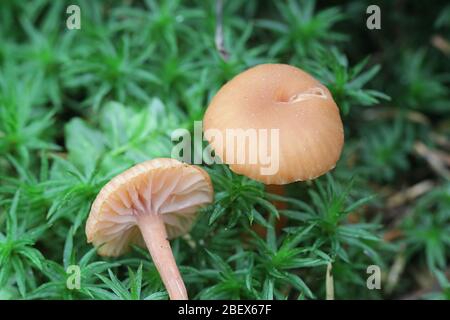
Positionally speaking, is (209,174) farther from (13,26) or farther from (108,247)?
(13,26)

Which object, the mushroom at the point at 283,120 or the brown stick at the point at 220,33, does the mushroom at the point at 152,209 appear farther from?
the brown stick at the point at 220,33

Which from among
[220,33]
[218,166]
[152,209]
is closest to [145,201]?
[152,209]

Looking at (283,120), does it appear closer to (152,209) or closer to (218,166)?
(218,166)

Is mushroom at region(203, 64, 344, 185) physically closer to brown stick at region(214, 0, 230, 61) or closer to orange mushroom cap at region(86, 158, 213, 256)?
orange mushroom cap at region(86, 158, 213, 256)

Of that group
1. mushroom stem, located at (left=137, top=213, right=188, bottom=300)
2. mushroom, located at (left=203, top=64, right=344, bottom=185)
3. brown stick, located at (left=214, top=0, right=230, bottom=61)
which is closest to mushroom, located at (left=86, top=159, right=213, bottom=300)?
mushroom stem, located at (left=137, top=213, right=188, bottom=300)

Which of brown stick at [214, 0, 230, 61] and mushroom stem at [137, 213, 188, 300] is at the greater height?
brown stick at [214, 0, 230, 61]

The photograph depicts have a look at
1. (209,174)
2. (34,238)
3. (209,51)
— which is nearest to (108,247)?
(34,238)

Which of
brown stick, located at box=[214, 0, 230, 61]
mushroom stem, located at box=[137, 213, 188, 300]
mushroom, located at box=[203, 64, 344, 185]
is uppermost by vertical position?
brown stick, located at box=[214, 0, 230, 61]
